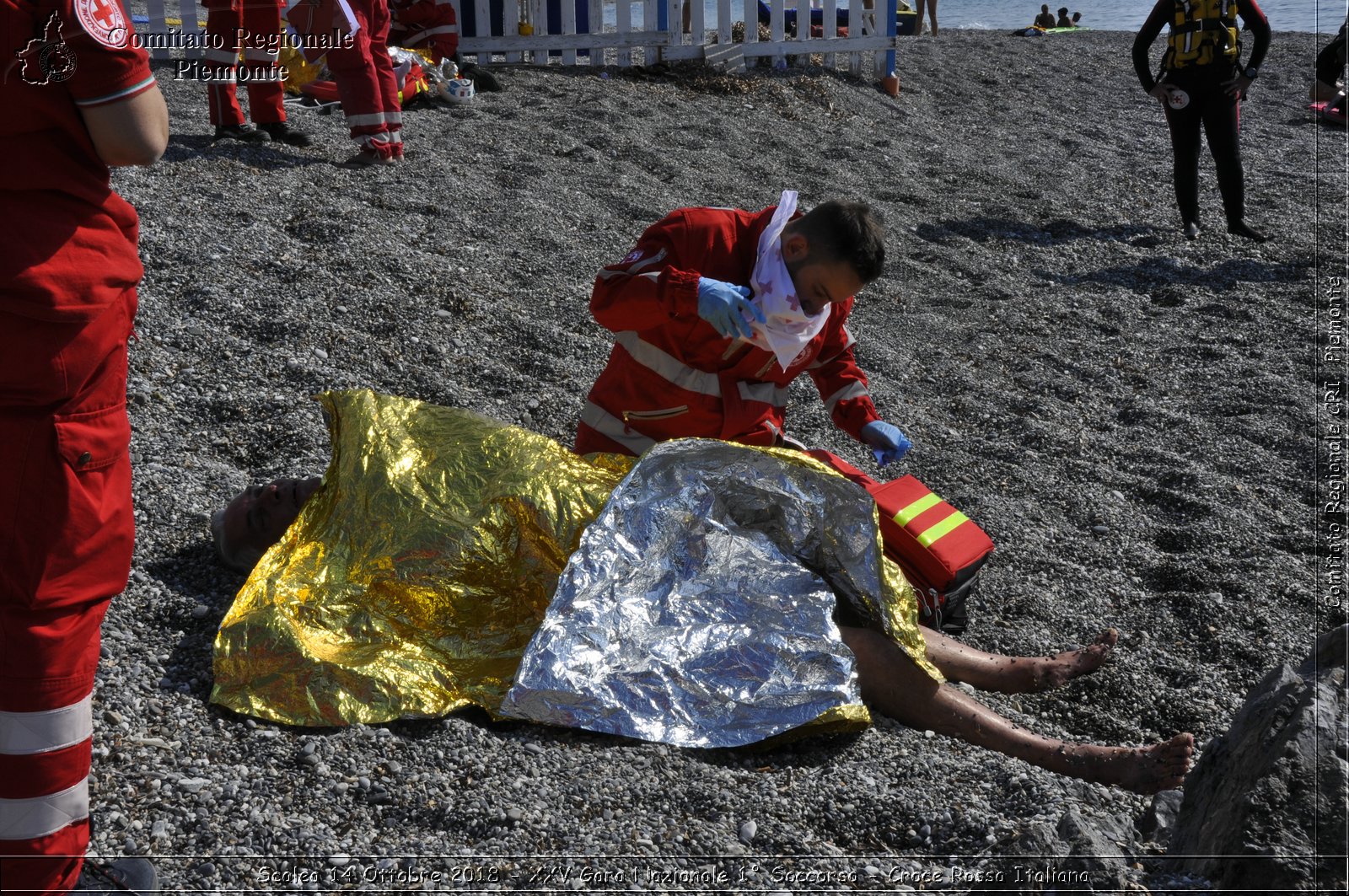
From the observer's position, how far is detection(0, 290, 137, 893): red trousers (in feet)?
4.99

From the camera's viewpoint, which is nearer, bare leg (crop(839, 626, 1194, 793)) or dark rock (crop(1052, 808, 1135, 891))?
dark rock (crop(1052, 808, 1135, 891))

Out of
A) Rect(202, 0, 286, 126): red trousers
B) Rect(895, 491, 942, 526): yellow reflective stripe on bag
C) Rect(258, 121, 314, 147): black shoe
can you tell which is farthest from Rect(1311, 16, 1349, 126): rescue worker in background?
Rect(202, 0, 286, 126): red trousers

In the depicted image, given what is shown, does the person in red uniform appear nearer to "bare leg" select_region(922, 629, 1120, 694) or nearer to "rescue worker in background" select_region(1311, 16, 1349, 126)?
"bare leg" select_region(922, 629, 1120, 694)

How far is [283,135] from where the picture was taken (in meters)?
5.70

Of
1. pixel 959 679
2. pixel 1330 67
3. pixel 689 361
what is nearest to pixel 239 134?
pixel 689 361

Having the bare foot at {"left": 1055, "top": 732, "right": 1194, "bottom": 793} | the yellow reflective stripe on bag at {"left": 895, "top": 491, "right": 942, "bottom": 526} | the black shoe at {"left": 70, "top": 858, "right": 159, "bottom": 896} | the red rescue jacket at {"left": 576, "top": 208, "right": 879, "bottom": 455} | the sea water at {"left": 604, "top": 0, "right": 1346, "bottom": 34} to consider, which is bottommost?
the bare foot at {"left": 1055, "top": 732, "right": 1194, "bottom": 793}

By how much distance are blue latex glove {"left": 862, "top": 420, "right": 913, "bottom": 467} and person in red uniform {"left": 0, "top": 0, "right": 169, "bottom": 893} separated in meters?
1.93

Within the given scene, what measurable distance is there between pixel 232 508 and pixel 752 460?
1.29 metres

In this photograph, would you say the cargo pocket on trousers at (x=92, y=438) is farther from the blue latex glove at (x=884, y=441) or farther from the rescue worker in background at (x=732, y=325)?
the blue latex glove at (x=884, y=441)

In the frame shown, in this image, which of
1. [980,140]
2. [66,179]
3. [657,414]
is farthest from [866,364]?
[980,140]

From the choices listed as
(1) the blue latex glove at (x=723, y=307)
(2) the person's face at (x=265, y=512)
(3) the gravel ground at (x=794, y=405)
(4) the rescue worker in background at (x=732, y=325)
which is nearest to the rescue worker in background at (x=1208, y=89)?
(3) the gravel ground at (x=794, y=405)

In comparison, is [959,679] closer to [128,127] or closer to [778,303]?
[778,303]

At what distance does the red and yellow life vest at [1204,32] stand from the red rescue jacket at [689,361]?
4454 millimetres

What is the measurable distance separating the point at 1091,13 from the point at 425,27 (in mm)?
19500
